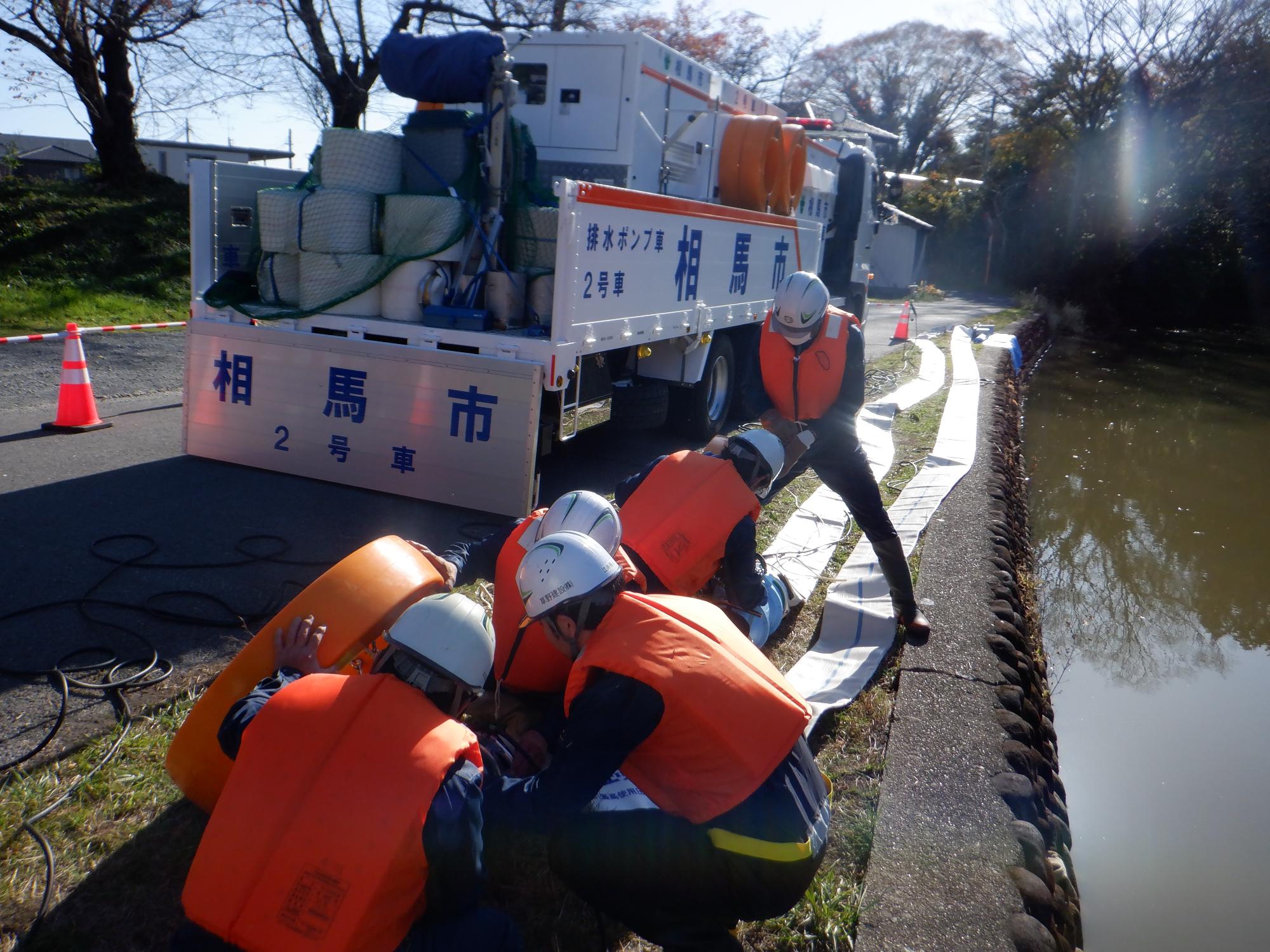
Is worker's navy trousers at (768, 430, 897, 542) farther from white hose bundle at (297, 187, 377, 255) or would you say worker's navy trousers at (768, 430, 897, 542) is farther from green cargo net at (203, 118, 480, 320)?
white hose bundle at (297, 187, 377, 255)

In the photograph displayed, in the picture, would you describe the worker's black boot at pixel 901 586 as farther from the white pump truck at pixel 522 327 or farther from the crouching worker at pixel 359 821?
the crouching worker at pixel 359 821

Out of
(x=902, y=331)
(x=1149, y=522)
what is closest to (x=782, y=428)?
(x=1149, y=522)

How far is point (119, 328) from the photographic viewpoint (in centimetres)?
1113

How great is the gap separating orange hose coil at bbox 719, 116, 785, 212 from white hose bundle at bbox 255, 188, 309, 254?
4130 mm

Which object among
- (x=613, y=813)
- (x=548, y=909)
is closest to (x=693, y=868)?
(x=613, y=813)

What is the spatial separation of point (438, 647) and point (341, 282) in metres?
4.66

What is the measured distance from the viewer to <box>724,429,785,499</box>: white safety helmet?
4.06 m

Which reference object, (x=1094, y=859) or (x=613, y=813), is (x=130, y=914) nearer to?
(x=613, y=813)

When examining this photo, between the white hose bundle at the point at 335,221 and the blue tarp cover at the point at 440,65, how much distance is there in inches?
34.3

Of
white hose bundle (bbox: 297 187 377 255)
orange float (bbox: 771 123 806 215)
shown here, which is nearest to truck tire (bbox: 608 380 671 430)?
white hose bundle (bbox: 297 187 377 255)

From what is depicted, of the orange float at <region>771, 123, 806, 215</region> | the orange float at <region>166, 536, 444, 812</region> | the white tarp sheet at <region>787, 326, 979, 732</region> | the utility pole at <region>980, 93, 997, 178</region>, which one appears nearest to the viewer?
the orange float at <region>166, 536, 444, 812</region>

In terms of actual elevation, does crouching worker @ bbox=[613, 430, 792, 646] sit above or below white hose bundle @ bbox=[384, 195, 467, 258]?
below

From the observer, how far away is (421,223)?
6.27m

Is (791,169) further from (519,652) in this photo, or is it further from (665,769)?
(665,769)
